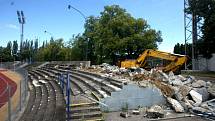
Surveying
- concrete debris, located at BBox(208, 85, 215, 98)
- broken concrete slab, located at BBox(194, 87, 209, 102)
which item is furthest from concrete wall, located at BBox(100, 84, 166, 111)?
concrete debris, located at BBox(208, 85, 215, 98)

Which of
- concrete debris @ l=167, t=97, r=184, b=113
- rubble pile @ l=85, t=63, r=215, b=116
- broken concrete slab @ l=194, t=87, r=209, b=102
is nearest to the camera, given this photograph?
concrete debris @ l=167, t=97, r=184, b=113

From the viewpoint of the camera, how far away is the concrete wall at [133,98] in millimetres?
17833

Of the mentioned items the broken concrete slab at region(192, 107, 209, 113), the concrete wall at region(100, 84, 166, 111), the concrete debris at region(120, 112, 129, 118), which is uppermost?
the concrete wall at region(100, 84, 166, 111)

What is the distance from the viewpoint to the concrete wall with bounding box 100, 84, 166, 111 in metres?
17.8

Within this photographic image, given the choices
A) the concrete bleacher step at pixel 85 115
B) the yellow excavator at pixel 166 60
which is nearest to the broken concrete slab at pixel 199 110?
the concrete bleacher step at pixel 85 115

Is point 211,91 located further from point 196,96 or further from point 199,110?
point 199,110

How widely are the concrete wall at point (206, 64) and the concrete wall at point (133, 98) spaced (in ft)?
128

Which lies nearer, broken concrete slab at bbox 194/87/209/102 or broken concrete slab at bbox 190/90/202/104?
broken concrete slab at bbox 190/90/202/104

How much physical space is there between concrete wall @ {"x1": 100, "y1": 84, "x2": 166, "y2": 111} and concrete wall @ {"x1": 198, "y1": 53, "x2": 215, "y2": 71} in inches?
1532

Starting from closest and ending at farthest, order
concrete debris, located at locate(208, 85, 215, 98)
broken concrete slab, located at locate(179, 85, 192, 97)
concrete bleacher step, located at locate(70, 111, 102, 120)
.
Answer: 1. concrete bleacher step, located at locate(70, 111, 102, 120)
2. broken concrete slab, located at locate(179, 85, 192, 97)
3. concrete debris, located at locate(208, 85, 215, 98)

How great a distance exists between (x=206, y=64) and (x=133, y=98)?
42.5m

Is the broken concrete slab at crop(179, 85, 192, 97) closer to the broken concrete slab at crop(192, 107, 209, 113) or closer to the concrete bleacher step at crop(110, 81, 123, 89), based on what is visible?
the broken concrete slab at crop(192, 107, 209, 113)

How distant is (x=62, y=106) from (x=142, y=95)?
428cm

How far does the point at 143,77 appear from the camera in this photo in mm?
21938
